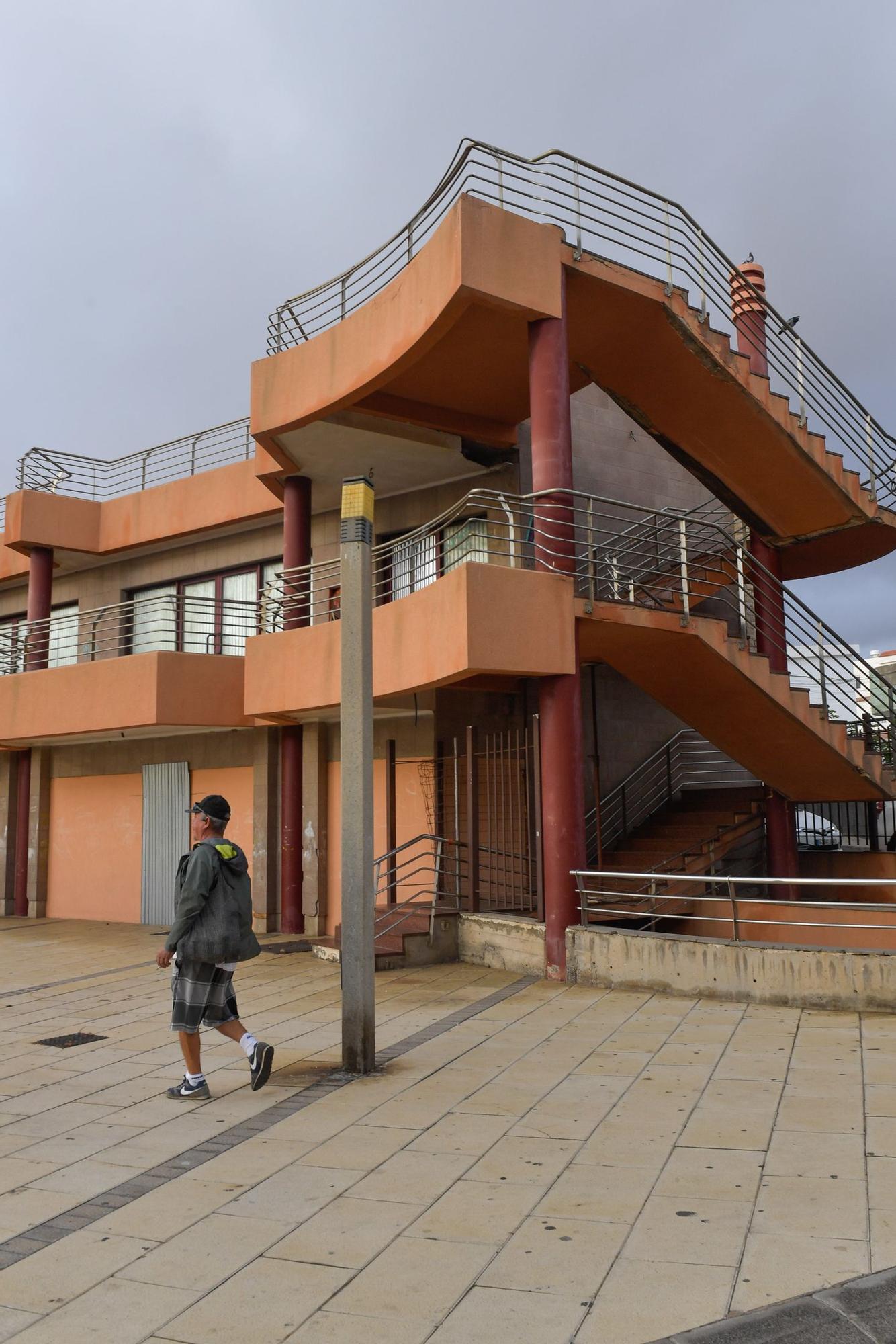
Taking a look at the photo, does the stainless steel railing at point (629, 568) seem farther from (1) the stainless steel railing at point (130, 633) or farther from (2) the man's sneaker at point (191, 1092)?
(2) the man's sneaker at point (191, 1092)

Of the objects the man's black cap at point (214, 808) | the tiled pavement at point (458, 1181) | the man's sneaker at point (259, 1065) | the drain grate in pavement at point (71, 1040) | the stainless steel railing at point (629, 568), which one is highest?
the stainless steel railing at point (629, 568)

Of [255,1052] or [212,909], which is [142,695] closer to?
[212,909]

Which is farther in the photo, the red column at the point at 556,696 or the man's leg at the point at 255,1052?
the red column at the point at 556,696

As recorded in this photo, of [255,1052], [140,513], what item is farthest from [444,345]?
[140,513]

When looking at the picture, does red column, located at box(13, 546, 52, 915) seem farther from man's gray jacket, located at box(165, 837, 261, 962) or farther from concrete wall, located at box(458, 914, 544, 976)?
man's gray jacket, located at box(165, 837, 261, 962)

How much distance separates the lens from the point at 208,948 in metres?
6.22

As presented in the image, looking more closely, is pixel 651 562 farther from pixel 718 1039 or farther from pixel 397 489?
pixel 718 1039

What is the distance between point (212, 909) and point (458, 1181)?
230 centimetres

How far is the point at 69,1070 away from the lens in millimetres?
7359

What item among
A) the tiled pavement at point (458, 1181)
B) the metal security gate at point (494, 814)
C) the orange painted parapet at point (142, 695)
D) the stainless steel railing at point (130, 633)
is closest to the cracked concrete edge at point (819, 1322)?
the tiled pavement at point (458, 1181)

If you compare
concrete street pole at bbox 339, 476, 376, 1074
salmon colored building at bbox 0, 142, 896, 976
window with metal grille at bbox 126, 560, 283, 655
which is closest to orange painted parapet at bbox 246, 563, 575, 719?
salmon colored building at bbox 0, 142, 896, 976

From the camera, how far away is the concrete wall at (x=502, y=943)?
Answer: 10.7 metres

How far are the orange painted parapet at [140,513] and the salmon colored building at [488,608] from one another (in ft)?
0.20

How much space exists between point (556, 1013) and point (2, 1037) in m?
4.62
